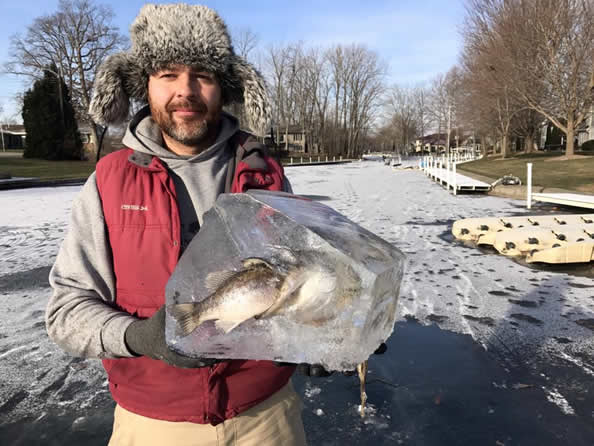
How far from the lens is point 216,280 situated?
1.01 meters

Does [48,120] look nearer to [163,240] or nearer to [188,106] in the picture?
[188,106]

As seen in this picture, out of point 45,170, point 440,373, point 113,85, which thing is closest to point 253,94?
point 113,85

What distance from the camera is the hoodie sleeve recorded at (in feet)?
3.91

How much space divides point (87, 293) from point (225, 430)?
0.61 meters

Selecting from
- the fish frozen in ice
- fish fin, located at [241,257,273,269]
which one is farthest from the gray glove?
fish fin, located at [241,257,273,269]

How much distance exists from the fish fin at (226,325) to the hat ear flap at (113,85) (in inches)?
41.2

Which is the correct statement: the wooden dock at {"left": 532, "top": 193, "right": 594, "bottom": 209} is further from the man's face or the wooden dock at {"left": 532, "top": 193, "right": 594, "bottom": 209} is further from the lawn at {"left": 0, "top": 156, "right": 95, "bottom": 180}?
the lawn at {"left": 0, "top": 156, "right": 95, "bottom": 180}

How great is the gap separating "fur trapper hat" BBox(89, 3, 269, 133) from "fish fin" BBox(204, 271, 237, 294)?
807 mm

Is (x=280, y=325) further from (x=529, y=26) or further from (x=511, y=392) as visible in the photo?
(x=529, y=26)

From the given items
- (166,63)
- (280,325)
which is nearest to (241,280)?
(280,325)

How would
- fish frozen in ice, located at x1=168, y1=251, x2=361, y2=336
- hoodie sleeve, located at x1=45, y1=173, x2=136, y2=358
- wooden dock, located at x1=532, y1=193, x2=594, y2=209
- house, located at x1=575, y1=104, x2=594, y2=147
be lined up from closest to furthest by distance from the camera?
fish frozen in ice, located at x1=168, y1=251, x2=361, y2=336 → hoodie sleeve, located at x1=45, y1=173, x2=136, y2=358 → wooden dock, located at x1=532, y1=193, x2=594, y2=209 → house, located at x1=575, y1=104, x2=594, y2=147

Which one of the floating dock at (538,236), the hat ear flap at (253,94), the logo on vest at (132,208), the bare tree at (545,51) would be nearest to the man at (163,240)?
the logo on vest at (132,208)

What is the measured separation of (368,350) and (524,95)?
84.7 feet

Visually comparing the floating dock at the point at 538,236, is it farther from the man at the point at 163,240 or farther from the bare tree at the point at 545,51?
the bare tree at the point at 545,51
